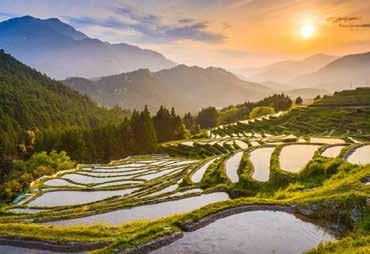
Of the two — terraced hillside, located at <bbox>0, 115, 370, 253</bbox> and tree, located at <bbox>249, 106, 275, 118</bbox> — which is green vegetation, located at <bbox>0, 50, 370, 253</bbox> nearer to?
terraced hillside, located at <bbox>0, 115, 370, 253</bbox>

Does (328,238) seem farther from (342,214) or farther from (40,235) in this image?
(40,235)

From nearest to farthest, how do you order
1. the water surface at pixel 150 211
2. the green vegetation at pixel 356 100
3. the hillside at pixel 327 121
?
the water surface at pixel 150 211 < the hillside at pixel 327 121 < the green vegetation at pixel 356 100

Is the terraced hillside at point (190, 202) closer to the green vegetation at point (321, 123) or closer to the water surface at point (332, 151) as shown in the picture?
the water surface at point (332, 151)

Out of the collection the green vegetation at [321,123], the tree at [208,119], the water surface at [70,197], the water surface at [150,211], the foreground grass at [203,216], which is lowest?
the water surface at [70,197]

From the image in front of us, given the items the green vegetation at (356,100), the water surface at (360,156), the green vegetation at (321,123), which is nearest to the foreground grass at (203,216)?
the water surface at (360,156)

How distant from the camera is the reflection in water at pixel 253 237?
13.5 meters

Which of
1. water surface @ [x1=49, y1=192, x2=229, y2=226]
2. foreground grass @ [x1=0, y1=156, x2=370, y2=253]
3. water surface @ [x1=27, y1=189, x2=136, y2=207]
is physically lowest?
water surface @ [x1=27, y1=189, x2=136, y2=207]

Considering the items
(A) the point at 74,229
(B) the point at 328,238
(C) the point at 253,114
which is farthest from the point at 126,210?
(C) the point at 253,114

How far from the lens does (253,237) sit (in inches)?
572

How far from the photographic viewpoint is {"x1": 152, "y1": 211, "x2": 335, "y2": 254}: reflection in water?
1351 cm

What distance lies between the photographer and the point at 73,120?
182 metres

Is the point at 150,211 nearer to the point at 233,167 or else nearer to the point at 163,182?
the point at 163,182

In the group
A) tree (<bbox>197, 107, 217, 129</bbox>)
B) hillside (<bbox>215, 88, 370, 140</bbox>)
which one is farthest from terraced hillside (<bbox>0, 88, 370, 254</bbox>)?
tree (<bbox>197, 107, 217, 129</bbox>)

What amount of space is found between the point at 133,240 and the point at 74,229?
174 inches
